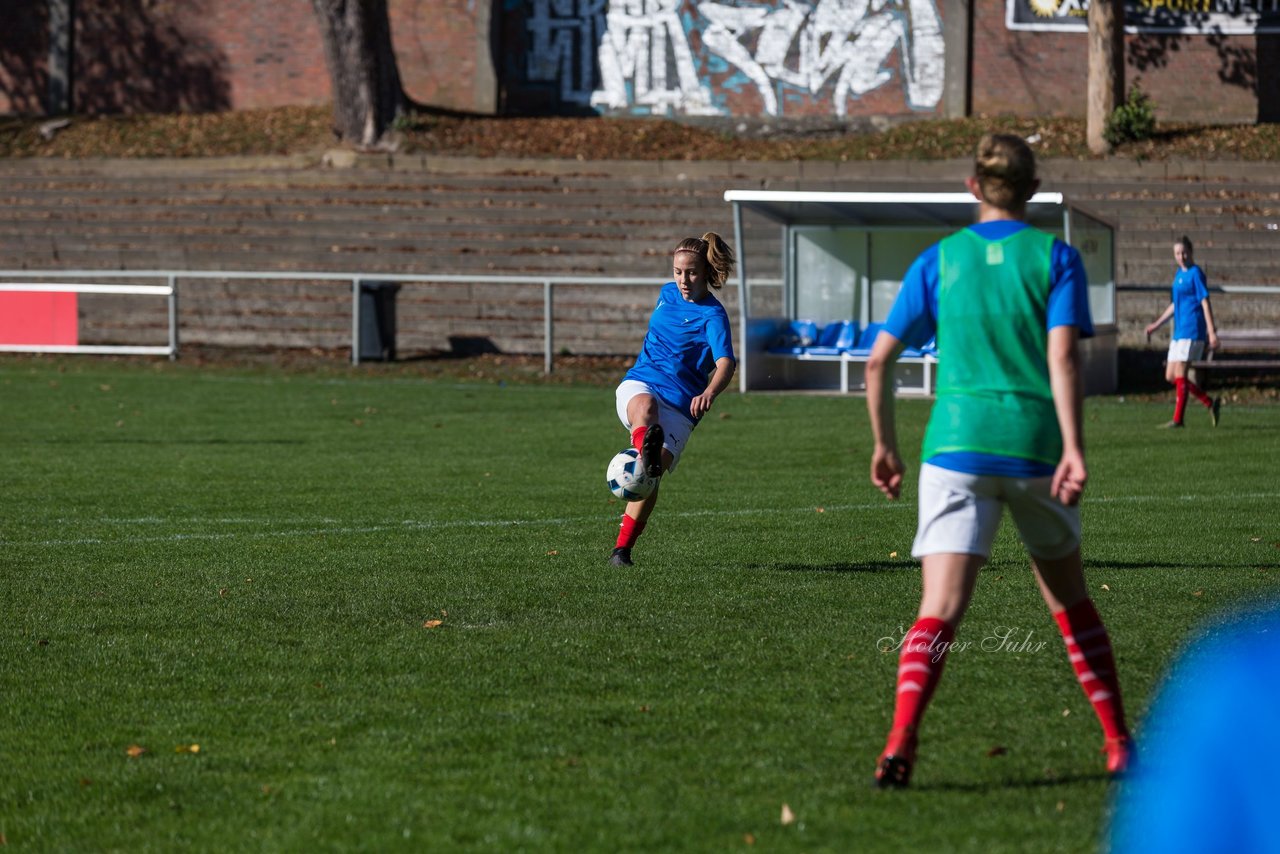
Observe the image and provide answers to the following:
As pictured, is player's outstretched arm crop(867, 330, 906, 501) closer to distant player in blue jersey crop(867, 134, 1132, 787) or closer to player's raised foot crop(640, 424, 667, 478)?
distant player in blue jersey crop(867, 134, 1132, 787)

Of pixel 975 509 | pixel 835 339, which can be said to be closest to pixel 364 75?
pixel 835 339

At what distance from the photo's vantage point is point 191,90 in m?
38.3

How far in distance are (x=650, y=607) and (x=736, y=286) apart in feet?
64.6

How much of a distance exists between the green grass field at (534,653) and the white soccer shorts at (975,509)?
2.28 feet

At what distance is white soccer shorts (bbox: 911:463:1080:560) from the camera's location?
4652mm

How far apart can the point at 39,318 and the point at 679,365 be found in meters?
17.9

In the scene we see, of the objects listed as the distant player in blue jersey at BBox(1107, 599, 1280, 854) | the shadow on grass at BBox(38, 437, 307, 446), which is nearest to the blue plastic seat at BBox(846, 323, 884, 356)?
the shadow on grass at BBox(38, 437, 307, 446)

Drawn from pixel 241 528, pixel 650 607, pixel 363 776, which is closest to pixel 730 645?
pixel 650 607

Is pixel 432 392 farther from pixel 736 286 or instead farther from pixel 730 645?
pixel 730 645

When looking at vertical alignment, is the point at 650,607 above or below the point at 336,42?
below

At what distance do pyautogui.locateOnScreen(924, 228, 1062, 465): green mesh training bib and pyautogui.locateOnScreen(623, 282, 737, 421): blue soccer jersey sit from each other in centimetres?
415

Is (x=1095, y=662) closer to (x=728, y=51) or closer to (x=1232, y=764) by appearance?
(x=1232, y=764)

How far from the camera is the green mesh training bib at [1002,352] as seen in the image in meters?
4.66

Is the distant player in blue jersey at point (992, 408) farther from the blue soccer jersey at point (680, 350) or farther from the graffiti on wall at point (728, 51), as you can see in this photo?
the graffiti on wall at point (728, 51)
